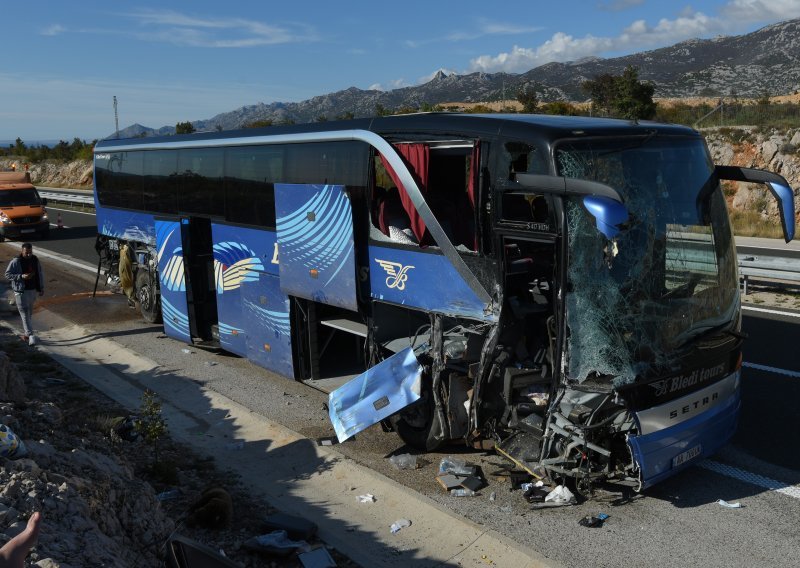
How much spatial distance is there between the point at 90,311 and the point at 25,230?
49.2ft

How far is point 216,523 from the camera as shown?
596 cm

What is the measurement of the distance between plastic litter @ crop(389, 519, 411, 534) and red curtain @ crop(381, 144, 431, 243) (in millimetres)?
2661

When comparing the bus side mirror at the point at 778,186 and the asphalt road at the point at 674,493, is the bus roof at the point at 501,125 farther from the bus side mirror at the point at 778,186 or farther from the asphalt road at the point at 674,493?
the asphalt road at the point at 674,493

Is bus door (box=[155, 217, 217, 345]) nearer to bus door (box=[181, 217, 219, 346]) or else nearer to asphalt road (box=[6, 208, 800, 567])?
bus door (box=[181, 217, 219, 346])

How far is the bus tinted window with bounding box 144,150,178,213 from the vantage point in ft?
40.9

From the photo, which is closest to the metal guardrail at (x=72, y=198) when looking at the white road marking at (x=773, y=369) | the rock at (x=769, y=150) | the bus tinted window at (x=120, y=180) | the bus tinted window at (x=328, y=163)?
the bus tinted window at (x=120, y=180)

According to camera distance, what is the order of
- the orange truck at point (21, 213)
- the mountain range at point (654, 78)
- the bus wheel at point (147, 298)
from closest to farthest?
the bus wheel at point (147, 298)
the orange truck at point (21, 213)
the mountain range at point (654, 78)

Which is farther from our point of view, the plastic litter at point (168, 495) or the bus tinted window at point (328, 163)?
the bus tinted window at point (328, 163)

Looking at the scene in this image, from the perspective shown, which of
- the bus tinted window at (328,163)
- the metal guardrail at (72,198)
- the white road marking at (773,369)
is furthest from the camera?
the metal guardrail at (72,198)

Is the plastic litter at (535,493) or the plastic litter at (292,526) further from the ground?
the plastic litter at (292,526)

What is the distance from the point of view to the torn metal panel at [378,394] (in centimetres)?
725

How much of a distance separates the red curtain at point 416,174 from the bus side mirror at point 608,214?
2.21 metres

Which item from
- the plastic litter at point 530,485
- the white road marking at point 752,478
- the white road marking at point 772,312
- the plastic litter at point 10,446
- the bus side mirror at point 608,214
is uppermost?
the bus side mirror at point 608,214

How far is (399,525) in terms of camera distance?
6.12 metres
